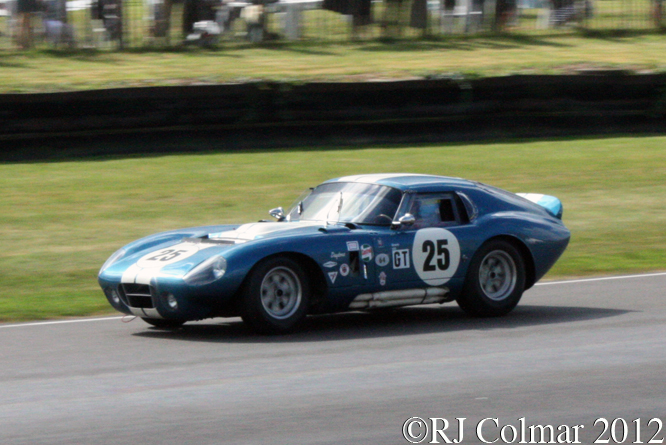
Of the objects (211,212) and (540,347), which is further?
(211,212)

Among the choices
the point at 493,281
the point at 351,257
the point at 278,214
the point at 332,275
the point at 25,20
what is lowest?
the point at 493,281

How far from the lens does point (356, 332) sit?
8.06m

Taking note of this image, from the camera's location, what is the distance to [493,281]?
347 inches

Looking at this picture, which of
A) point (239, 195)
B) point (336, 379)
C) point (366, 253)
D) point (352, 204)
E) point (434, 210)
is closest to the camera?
point (336, 379)

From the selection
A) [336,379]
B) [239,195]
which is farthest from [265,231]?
[239,195]

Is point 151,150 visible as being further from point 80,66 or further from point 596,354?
point 596,354

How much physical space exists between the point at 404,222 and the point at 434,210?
0.55m

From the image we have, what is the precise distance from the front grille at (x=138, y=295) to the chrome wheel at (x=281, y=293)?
0.83 meters

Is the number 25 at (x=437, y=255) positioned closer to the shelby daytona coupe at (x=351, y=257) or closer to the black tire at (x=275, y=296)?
the shelby daytona coupe at (x=351, y=257)

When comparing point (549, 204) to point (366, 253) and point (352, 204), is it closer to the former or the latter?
point (352, 204)

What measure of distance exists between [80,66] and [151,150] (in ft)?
11.6

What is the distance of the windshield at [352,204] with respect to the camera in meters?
8.38

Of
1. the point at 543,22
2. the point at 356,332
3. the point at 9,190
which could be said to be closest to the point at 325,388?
the point at 356,332

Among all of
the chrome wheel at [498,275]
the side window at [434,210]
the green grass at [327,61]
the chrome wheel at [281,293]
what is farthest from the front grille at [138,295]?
the green grass at [327,61]
